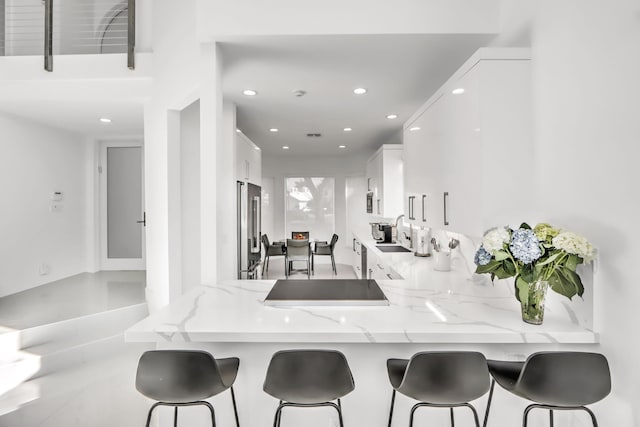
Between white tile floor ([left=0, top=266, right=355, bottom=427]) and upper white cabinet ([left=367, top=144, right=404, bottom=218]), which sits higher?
upper white cabinet ([left=367, top=144, right=404, bottom=218])

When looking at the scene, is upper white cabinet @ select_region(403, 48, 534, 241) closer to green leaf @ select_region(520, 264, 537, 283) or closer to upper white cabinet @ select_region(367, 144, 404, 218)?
green leaf @ select_region(520, 264, 537, 283)

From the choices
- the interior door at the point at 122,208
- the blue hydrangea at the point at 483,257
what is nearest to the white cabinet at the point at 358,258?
the interior door at the point at 122,208

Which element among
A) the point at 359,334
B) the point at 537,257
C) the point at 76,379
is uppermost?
the point at 537,257

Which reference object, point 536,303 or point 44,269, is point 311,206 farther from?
point 536,303

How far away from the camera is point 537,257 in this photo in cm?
146

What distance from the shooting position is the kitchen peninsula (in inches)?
58.1

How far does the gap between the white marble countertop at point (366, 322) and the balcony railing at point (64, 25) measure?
378 centimetres

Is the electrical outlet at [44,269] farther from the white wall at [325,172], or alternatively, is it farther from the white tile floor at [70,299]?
the white wall at [325,172]

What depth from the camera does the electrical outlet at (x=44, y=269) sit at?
4.87 metres

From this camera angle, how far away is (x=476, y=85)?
196 centimetres

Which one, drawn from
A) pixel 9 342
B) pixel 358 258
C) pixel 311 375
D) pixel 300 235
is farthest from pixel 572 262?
pixel 300 235

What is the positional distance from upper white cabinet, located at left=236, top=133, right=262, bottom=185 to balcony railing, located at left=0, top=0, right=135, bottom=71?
66.9 inches

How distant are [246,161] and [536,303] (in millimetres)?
3758

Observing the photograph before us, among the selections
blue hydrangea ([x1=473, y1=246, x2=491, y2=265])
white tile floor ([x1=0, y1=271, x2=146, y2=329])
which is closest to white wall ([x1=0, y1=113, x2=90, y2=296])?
white tile floor ([x1=0, y1=271, x2=146, y2=329])
